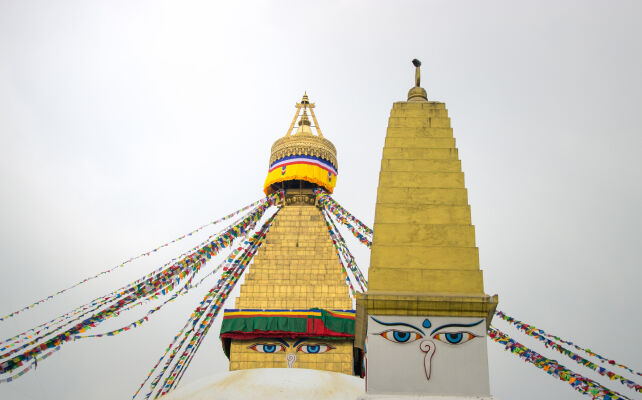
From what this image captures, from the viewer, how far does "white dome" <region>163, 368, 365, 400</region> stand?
7.70 metres

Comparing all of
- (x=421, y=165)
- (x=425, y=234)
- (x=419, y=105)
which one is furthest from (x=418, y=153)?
(x=425, y=234)

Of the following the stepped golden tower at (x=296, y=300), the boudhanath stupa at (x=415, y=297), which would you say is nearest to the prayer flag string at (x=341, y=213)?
the stepped golden tower at (x=296, y=300)

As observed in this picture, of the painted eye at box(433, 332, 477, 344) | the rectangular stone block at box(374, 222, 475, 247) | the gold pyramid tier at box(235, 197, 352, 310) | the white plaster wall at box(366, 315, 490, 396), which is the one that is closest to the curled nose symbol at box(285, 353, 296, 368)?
the gold pyramid tier at box(235, 197, 352, 310)

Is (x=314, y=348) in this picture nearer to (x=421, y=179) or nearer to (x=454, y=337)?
(x=421, y=179)

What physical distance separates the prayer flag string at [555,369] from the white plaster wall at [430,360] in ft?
11.3

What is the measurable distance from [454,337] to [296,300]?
28.4 feet

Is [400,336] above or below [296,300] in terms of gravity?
below

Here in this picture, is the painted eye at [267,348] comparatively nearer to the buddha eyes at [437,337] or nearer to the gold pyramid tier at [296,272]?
the gold pyramid tier at [296,272]

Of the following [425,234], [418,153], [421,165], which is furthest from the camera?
[418,153]

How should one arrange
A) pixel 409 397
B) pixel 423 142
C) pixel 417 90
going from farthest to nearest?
pixel 417 90 < pixel 423 142 < pixel 409 397

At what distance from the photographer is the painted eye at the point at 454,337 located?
6.07 metres

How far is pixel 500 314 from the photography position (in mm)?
10953

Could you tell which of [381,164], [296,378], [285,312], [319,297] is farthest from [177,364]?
[381,164]

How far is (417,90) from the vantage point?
823 cm
